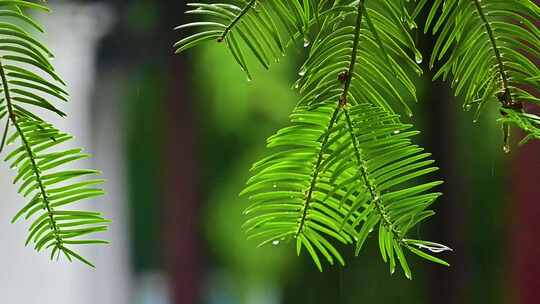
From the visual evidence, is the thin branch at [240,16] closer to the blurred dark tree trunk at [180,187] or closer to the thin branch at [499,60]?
the thin branch at [499,60]

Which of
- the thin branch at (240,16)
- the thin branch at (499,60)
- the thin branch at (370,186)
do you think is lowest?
the thin branch at (370,186)

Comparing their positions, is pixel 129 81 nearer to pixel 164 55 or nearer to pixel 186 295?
pixel 164 55

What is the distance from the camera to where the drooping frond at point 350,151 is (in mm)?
228

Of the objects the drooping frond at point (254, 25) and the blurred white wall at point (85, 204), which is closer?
the drooping frond at point (254, 25)

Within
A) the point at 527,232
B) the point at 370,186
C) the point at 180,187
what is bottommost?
the point at 370,186

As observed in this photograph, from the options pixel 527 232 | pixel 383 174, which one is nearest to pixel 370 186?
pixel 383 174

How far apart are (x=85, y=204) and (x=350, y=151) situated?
1.10 metres

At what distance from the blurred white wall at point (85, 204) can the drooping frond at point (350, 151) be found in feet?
3.35

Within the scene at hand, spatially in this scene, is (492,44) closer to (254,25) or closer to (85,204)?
(254,25)

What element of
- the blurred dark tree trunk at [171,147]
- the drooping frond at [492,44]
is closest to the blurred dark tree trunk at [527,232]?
the blurred dark tree trunk at [171,147]

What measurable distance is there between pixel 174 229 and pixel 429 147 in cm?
49

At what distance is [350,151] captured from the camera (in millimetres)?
228

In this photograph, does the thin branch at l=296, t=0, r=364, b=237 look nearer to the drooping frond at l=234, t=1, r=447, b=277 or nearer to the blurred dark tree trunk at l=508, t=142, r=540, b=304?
the drooping frond at l=234, t=1, r=447, b=277

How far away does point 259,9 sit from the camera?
0.24 m
